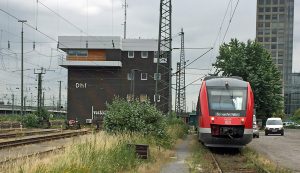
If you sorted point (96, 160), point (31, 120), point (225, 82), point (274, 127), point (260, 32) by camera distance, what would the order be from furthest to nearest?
point (260, 32) → point (31, 120) → point (274, 127) → point (225, 82) → point (96, 160)

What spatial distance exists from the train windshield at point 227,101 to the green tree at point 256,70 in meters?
37.8

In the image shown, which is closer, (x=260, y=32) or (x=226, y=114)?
(x=226, y=114)

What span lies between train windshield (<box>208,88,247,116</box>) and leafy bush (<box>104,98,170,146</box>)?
9.44 feet

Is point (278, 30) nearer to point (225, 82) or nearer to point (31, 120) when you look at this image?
point (31, 120)

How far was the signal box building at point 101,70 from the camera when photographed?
81438mm

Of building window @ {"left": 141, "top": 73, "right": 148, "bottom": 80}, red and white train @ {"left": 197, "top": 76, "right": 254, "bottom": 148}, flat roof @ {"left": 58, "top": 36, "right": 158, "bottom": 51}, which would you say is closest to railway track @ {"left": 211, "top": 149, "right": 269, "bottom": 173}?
red and white train @ {"left": 197, "top": 76, "right": 254, "bottom": 148}

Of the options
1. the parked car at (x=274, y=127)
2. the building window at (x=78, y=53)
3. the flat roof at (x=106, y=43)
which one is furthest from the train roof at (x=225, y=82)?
the building window at (x=78, y=53)

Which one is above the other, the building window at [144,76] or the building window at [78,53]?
the building window at [78,53]

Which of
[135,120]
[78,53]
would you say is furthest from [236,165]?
[78,53]

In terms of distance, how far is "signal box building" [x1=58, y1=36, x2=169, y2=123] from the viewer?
8144cm

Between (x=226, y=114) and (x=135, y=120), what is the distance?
3969mm

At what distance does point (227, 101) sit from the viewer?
22500 mm

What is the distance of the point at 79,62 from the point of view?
8112 centimetres

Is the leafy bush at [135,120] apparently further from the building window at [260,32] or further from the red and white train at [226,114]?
the building window at [260,32]
